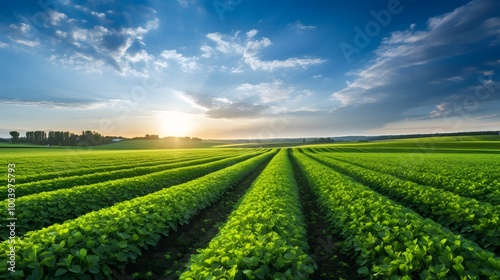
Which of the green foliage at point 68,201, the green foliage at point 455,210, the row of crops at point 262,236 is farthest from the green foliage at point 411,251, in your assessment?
the green foliage at point 68,201

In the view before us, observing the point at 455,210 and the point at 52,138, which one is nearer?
the point at 455,210

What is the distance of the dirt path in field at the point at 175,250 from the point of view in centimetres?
702

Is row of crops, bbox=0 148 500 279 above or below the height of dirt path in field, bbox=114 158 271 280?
above

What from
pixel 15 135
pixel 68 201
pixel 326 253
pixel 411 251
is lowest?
pixel 326 253

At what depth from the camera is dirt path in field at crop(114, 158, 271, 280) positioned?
276 inches

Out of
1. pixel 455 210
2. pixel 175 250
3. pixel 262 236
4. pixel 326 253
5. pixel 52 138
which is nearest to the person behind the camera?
pixel 262 236

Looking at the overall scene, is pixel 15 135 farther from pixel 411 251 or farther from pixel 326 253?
pixel 411 251

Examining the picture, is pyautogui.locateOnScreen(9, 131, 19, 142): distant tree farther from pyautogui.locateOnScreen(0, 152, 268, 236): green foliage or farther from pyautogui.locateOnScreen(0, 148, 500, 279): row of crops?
pyautogui.locateOnScreen(0, 152, 268, 236): green foliage

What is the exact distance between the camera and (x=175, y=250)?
8.57 meters

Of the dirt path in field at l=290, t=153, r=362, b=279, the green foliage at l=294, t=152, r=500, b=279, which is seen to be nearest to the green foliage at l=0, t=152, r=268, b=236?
the dirt path in field at l=290, t=153, r=362, b=279

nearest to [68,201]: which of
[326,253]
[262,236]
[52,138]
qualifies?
[262,236]

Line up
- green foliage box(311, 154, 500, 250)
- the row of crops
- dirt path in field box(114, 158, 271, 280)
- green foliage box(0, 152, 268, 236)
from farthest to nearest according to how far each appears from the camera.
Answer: green foliage box(0, 152, 268, 236) < green foliage box(311, 154, 500, 250) < dirt path in field box(114, 158, 271, 280) < the row of crops

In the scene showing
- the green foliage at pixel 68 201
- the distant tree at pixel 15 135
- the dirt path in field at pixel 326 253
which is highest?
the distant tree at pixel 15 135

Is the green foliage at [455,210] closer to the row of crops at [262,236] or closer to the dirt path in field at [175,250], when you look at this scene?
the row of crops at [262,236]
